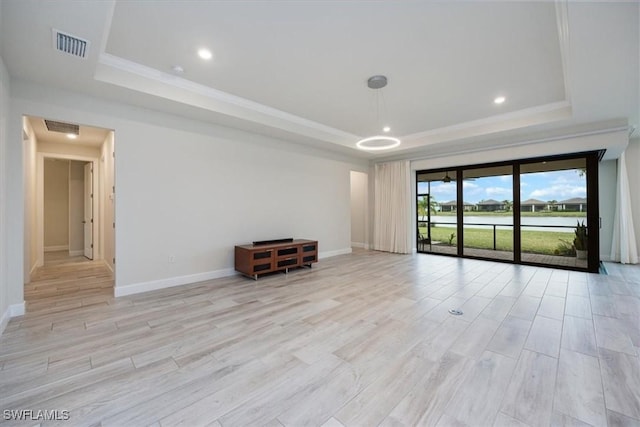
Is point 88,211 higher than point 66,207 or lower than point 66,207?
lower

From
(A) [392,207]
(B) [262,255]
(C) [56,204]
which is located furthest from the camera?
(C) [56,204]

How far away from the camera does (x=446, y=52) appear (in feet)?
9.82

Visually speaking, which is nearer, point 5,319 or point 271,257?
point 5,319

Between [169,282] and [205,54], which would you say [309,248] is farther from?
[205,54]

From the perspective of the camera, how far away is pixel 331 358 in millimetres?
2152

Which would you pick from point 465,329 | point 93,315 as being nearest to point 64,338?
point 93,315

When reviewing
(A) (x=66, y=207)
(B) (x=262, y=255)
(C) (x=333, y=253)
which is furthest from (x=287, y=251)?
(A) (x=66, y=207)

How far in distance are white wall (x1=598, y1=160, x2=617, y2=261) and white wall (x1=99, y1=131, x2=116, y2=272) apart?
1034 cm

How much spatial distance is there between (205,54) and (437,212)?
20.8 ft

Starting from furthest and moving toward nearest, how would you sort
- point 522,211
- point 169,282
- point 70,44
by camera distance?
point 522,211, point 169,282, point 70,44

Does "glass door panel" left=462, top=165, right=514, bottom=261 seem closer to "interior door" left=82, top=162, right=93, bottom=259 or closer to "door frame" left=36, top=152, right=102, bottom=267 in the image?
"door frame" left=36, top=152, right=102, bottom=267

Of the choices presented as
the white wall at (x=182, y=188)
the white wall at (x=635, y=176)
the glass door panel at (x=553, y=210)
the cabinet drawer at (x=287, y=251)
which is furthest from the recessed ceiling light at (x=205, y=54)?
the white wall at (x=635, y=176)

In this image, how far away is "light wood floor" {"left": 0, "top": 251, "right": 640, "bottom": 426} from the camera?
159 cm

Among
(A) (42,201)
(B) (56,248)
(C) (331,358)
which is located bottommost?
(C) (331,358)
